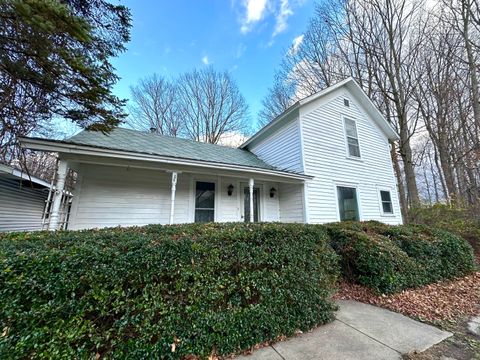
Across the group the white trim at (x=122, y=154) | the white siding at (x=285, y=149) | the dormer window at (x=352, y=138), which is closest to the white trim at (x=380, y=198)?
the dormer window at (x=352, y=138)

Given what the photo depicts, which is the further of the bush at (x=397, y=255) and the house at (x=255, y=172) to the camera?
the house at (x=255, y=172)

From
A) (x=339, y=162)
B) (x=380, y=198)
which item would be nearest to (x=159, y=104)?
(x=339, y=162)

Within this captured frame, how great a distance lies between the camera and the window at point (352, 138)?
31.4ft

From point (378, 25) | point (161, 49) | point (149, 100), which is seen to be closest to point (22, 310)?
point (161, 49)

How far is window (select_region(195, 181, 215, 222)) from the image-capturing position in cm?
721

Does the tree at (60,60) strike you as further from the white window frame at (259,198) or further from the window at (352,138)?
the window at (352,138)

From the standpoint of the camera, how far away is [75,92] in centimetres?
386

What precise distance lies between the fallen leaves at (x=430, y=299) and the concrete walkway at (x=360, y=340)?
469 mm

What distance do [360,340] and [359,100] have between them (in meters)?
10.7

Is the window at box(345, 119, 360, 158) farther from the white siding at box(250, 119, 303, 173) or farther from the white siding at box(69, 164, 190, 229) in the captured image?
the white siding at box(69, 164, 190, 229)

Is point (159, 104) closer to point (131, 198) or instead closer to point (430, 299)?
point (131, 198)

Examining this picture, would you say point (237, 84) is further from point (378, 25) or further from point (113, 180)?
point (113, 180)

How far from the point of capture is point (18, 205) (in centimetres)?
927

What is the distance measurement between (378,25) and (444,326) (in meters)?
16.2
